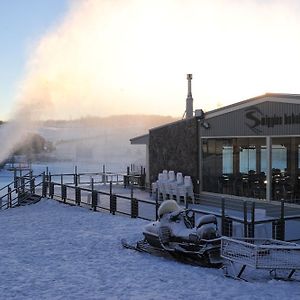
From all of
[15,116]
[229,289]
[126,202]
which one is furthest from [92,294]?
[15,116]

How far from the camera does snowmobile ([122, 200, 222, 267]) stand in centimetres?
1031

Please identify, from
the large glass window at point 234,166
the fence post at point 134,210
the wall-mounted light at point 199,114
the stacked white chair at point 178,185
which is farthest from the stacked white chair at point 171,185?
the fence post at point 134,210

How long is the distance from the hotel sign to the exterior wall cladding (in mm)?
2939

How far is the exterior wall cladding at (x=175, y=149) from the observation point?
1984cm

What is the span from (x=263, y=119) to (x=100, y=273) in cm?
910

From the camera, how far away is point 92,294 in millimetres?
8297

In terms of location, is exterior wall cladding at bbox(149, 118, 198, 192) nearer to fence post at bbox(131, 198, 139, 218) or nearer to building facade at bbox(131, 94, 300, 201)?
building facade at bbox(131, 94, 300, 201)

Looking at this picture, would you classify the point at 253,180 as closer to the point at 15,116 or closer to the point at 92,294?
the point at 92,294

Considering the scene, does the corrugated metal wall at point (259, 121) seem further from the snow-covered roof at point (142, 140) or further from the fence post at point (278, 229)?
the snow-covered roof at point (142, 140)

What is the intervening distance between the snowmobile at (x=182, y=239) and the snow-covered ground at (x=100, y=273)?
0.30m

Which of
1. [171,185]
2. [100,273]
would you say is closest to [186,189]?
[171,185]

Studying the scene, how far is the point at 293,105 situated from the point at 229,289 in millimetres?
8545

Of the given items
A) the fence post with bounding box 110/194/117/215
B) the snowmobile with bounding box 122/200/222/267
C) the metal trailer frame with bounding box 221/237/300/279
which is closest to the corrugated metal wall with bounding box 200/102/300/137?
the fence post with bounding box 110/194/117/215

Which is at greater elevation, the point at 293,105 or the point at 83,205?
the point at 293,105
